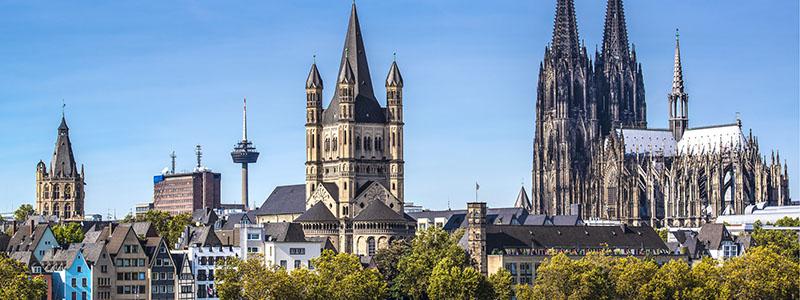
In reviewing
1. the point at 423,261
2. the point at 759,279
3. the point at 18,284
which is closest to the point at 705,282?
the point at 759,279

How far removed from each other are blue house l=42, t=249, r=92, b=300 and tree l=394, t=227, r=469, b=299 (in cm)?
3004

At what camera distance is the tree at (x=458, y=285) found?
156 m

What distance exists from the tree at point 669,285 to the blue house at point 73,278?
4961cm

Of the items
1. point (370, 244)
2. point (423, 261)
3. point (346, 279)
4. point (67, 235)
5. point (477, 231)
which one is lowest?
point (346, 279)

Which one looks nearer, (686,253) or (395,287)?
(395,287)

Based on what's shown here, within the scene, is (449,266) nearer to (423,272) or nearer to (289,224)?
(423,272)

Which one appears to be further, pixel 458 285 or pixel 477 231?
pixel 477 231

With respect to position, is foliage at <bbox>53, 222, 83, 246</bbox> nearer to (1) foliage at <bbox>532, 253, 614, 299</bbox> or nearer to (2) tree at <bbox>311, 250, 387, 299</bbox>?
(2) tree at <bbox>311, 250, 387, 299</bbox>

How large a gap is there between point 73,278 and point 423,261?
33802 mm

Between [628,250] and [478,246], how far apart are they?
19935 millimetres

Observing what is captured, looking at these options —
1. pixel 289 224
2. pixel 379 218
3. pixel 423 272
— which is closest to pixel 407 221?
pixel 379 218

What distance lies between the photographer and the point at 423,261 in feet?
554

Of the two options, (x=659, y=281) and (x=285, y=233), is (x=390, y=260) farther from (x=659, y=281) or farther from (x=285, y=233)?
(x=659, y=281)

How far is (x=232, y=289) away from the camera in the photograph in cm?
14988
